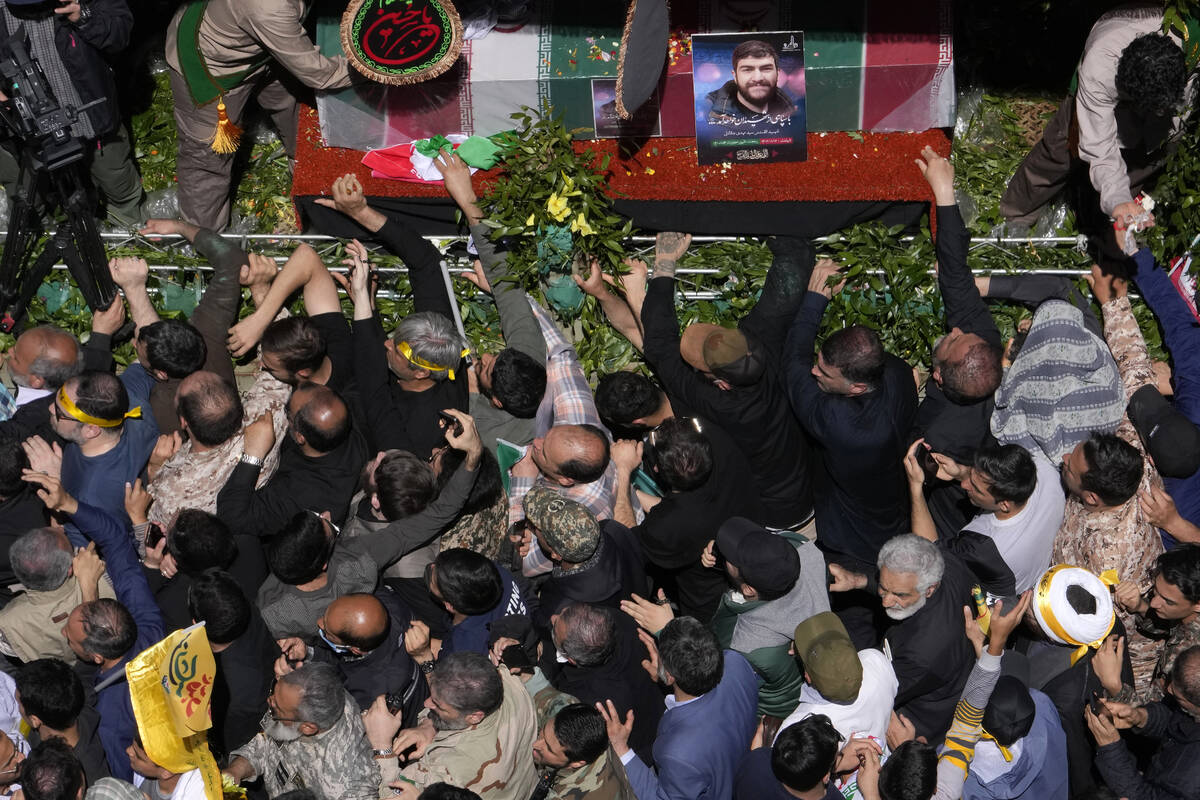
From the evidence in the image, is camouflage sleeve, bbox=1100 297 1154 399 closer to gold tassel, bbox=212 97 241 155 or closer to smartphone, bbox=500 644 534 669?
smartphone, bbox=500 644 534 669

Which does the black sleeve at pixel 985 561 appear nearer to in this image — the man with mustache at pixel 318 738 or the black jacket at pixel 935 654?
the black jacket at pixel 935 654

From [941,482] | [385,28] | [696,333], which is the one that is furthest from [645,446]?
[385,28]

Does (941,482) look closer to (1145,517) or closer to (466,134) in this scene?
(1145,517)

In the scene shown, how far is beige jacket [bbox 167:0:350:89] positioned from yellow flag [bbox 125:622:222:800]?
11.3 ft

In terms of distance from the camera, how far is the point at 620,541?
5402mm

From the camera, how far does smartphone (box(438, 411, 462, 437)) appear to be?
18.1 ft

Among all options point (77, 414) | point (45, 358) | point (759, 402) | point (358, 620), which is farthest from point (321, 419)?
point (759, 402)

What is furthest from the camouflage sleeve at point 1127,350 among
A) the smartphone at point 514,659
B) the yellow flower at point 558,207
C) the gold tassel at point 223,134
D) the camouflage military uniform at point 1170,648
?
the gold tassel at point 223,134

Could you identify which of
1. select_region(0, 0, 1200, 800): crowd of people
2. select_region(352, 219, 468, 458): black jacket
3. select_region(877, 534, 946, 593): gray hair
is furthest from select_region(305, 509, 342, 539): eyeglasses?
select_region(877, 534, 946, 593): gray hair

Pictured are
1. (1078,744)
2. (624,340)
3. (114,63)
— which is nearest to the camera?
(1078,744)

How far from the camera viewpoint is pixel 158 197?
779cm

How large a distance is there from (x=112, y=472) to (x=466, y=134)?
2.76m

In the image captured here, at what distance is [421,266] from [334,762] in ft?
8.69

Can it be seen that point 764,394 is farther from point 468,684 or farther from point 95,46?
point 95,46
